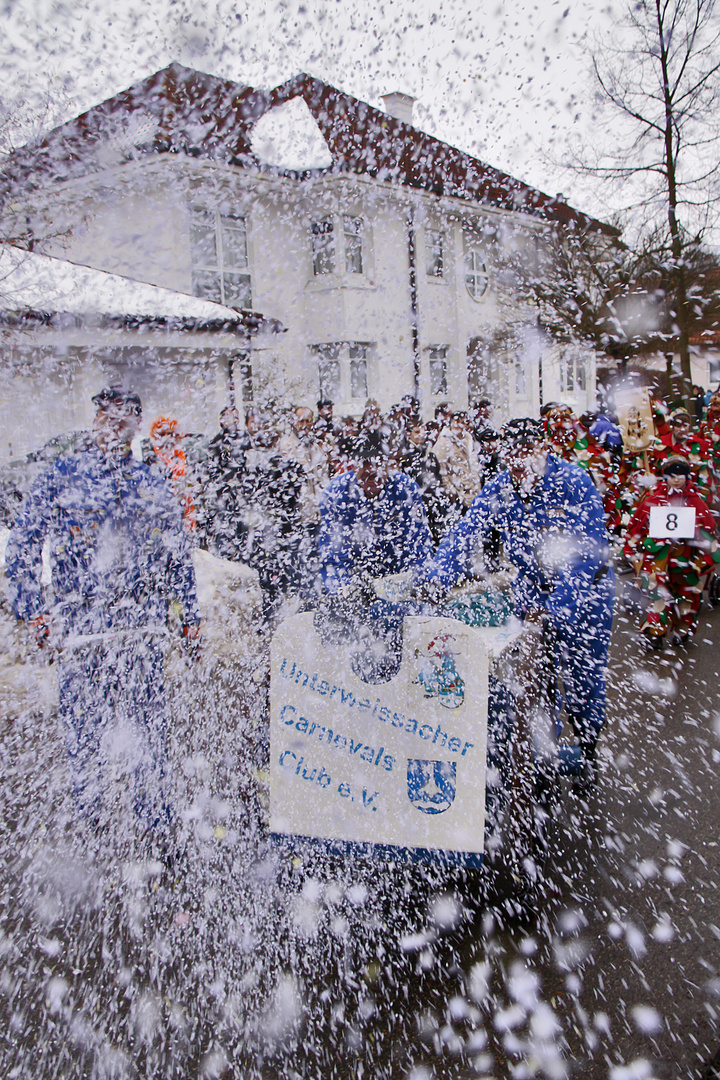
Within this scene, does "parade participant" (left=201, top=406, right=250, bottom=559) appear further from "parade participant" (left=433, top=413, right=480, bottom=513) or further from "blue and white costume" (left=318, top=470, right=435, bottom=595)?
"blue and white costume" (left=318, top=470, right=435, bottom=595)

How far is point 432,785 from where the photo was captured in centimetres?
210

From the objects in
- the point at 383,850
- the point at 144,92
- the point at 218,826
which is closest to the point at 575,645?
the point at 383,850

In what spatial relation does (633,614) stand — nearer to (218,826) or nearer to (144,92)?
(218,826)

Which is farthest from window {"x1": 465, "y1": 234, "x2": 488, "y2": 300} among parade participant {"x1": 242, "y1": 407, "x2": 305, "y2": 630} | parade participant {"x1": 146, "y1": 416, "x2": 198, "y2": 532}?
parade participant {"x1": 146, "y1": 416, "x2": 198, "y2": 532}

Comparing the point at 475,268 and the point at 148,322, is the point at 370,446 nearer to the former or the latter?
the point at 475,268

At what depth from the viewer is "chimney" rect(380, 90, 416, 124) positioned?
241 cm

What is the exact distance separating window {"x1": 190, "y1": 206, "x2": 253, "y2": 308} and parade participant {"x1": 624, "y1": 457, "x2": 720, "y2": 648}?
11.0ft

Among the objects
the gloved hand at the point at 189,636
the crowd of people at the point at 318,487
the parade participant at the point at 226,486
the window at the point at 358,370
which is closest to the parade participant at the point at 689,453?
the crowd of people at the point at 318,487

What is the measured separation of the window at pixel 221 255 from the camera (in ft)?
11.9

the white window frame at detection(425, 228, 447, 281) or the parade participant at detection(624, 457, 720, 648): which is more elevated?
the white window frame at detection(425, 228, 447, 281)

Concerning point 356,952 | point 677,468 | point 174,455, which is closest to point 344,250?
point 174,455

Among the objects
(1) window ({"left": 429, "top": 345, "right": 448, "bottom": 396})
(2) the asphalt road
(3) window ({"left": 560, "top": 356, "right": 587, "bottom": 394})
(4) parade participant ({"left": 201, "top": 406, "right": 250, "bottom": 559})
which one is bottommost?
(2) the asphalt road

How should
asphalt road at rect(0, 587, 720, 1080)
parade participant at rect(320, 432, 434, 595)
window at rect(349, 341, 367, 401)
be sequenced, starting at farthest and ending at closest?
window at rect(349, 341, 367, 401)
parade participant at rect(320, 432, 434, 595)
asphalt road at rect(0, 587, 720, 1080)

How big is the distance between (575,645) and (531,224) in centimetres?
212
